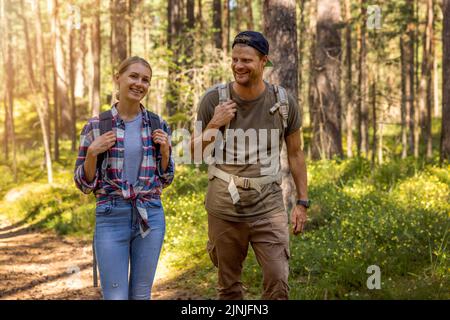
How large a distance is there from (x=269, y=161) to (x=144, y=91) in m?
1.07

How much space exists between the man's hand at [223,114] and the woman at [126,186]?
0.40 m

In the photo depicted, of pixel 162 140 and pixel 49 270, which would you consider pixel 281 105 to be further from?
pixel 49 270

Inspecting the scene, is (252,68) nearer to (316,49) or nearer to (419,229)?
(419,229)

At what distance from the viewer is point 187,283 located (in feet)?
26.6

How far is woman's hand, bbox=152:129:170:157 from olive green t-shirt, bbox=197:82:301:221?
0.42 m

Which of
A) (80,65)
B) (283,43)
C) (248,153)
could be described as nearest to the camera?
(248,153)

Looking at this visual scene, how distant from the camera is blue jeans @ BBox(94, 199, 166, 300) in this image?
400 cm

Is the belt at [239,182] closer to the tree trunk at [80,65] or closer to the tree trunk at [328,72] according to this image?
the tree trunk at [328,72]

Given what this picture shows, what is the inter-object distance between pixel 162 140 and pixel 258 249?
1.15 meters

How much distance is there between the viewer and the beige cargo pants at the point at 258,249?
4.49 meters

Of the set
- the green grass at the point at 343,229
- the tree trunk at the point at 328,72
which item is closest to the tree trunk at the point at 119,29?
the green grass at the point at 343,229

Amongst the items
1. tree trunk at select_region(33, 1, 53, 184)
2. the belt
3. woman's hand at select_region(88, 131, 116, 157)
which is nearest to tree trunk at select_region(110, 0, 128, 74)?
tree trunk at select_region(33, 1, 53, 184)

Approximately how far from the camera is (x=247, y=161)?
4453 mm

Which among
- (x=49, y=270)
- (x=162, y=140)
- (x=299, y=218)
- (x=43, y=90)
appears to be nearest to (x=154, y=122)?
(x=162, y=140)
